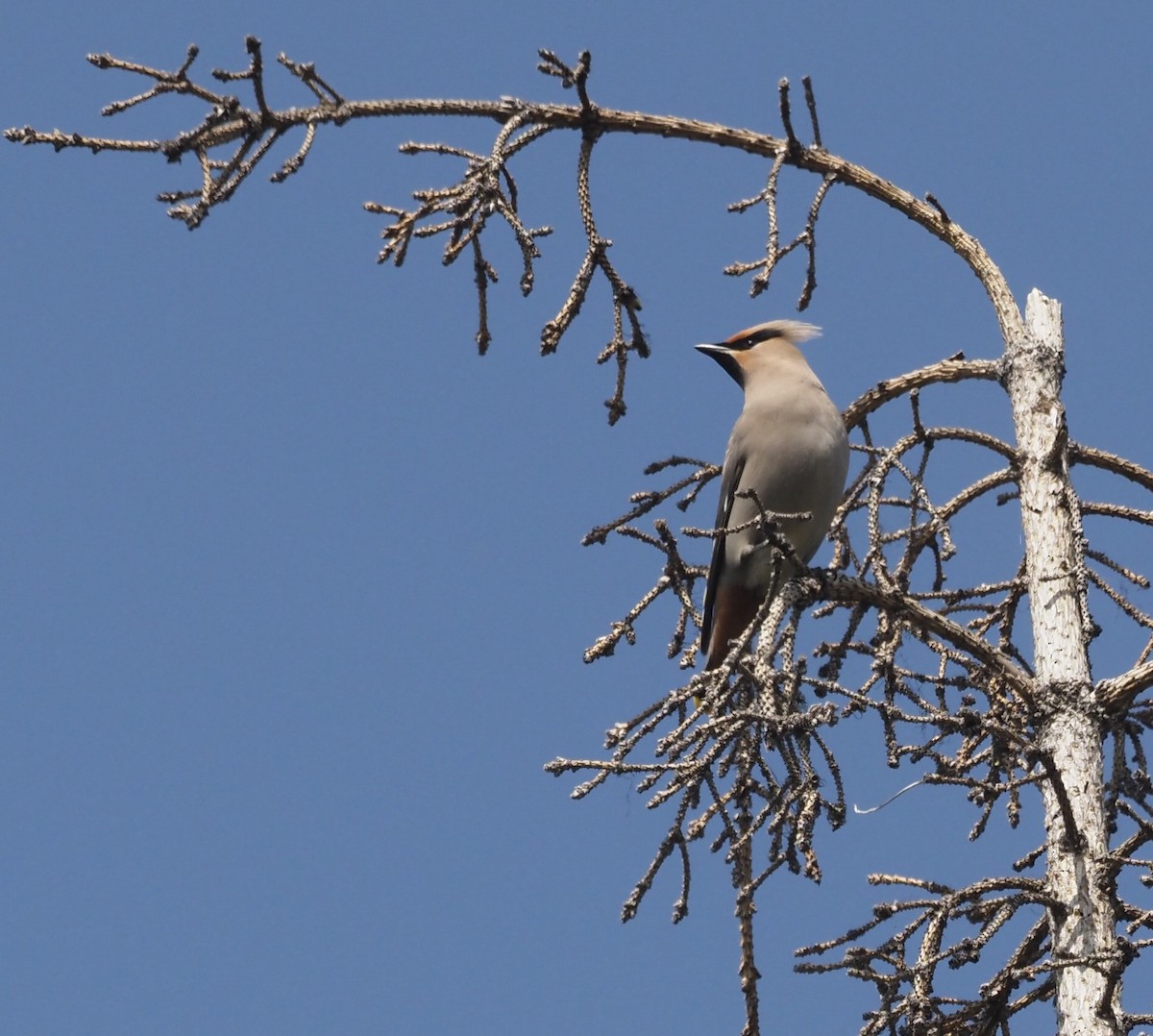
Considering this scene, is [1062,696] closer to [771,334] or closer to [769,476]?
[769,476]

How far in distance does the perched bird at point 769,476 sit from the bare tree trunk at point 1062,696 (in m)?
0.78

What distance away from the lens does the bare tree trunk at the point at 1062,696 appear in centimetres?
375

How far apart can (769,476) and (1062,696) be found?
4.99 feet

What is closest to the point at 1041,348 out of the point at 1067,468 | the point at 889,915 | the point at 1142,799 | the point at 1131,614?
the point at 1067,468

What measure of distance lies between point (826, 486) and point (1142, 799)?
1.60m

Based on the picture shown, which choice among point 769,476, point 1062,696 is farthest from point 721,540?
point 1062,696

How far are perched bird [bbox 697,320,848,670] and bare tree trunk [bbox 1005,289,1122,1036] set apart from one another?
784 mm

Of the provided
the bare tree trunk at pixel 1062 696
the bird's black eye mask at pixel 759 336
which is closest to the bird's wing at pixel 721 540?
the bird's black eye mask at pixel 759 336

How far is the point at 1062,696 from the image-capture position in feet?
13.7

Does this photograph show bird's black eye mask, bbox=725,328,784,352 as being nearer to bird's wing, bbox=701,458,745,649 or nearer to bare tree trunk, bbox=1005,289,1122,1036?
bird's wing, bbox=701,458,745,649

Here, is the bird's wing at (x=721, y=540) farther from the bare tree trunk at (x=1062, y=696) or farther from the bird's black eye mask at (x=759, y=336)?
the bare tree trunk at (x=1062, y=696)

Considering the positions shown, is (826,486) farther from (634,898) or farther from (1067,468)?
(634,898)

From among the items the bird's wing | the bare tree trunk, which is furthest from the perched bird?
the bare tree trunk

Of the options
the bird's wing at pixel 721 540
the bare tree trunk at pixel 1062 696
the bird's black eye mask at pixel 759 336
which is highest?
the bird's black eye mask at pixel 759 336
